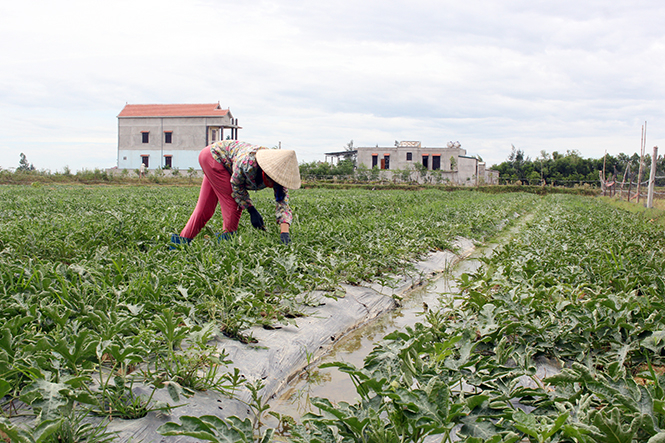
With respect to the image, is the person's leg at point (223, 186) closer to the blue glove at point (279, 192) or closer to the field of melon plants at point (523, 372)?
the blue glove at point (279, 192)

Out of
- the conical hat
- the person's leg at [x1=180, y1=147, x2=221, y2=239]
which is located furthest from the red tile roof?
the conical hat

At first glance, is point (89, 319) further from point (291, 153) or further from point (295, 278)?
point (291, 153)

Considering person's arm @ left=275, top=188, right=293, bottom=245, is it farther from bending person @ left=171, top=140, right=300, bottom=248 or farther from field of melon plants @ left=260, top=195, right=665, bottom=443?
field of melon plants @ left=260, top=195, right=665, bottom=443

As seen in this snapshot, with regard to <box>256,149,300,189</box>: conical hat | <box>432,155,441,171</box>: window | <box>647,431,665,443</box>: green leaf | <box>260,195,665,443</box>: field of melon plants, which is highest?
<box>432,155,441,171</box>: window

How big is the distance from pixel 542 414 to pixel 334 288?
1.99m

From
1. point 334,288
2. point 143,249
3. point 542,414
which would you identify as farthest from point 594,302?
point 143,249

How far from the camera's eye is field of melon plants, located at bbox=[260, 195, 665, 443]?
1386 mm

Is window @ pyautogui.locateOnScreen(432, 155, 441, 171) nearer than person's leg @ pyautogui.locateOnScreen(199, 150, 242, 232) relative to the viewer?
No

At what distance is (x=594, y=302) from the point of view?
2.39m

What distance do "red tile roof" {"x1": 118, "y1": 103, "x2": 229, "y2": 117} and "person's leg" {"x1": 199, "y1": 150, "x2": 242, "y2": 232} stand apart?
4024 cm

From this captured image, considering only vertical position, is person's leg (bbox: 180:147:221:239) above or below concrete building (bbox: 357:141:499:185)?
below

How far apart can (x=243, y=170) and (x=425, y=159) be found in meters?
46.4

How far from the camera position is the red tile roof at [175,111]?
140 ft

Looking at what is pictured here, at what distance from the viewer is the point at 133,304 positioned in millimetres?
2576
